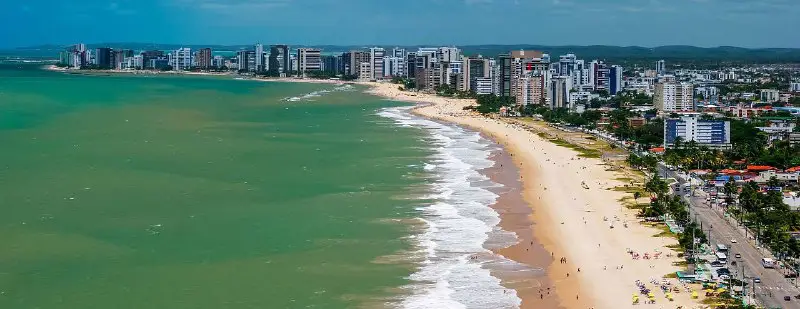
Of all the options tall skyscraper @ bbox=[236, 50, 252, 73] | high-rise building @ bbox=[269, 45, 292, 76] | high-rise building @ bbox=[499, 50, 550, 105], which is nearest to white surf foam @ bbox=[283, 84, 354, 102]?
high-rise building @ bbox=[499, 50, 550, 105]

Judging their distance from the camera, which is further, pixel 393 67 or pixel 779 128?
pixel 393 67

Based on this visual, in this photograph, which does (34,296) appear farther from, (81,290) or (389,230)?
(389,230)

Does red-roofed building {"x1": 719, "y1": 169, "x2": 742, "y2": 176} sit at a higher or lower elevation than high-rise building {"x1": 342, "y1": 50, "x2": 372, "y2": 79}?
lower

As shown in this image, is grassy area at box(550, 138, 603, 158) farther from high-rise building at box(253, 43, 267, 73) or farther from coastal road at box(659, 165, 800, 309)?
high-rise building at box(253, 43, 267, 73)

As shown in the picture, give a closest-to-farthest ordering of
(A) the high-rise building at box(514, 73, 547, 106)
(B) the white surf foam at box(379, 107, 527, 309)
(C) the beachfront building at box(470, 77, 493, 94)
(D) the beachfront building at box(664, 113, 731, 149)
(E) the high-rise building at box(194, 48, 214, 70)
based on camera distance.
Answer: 1. (B) the white surf foam at box(379, 107, 527, 309)
2. (D) the beachfront building at box(664, 113, 731, 149)
3. (A) the high-rise building at box(514, 73, 547, 106)
4. (C) the beachfront building at box(470, 77, 493, 94)
5. (E) the high-rise building at box(194, 48, 214, 70)

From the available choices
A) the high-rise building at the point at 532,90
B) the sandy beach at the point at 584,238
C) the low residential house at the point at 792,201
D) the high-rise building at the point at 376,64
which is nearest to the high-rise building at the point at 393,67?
the high-rise building at the point at 376,64

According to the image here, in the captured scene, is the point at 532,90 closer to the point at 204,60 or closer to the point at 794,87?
the point at 794,87

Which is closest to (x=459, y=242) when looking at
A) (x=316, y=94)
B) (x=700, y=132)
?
(x=700, y=132)

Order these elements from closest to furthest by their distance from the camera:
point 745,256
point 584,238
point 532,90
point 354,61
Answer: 1. point 745,256
2. point 584,238
3. point 532,90
4. point 354,61

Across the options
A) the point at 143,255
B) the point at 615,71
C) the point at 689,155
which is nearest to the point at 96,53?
the point at 615,71
